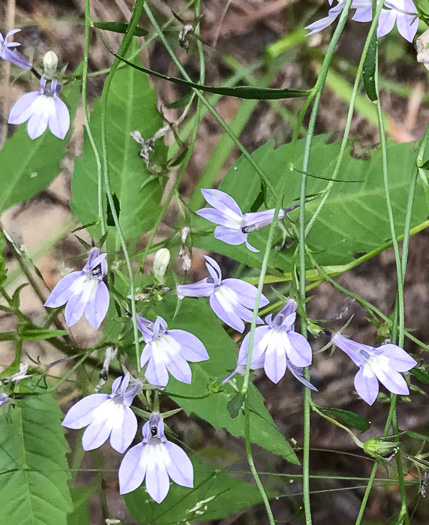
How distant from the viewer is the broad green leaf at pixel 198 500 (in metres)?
0.78

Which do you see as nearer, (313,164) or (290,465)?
(313,164)

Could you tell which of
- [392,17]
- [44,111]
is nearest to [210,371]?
[44,111]

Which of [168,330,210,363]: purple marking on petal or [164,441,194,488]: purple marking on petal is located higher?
[168,330,210,363]: purple marking on petal

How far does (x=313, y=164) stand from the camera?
0.67m

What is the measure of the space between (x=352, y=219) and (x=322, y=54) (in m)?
0.37

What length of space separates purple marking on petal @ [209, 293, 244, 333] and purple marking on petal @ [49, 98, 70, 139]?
0.86ft

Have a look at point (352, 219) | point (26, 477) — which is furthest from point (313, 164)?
point (26, 477)

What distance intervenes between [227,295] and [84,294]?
131 millimetres

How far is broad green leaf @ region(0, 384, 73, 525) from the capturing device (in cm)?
64

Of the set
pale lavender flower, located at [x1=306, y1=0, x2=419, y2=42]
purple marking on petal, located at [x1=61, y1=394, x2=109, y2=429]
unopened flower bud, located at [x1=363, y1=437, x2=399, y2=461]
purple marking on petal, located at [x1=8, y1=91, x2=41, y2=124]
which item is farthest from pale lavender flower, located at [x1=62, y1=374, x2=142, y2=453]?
pale lavender flower, located at [x1=306, y1=0, x2=419, y2=42]

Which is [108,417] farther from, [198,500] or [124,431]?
[198,500]

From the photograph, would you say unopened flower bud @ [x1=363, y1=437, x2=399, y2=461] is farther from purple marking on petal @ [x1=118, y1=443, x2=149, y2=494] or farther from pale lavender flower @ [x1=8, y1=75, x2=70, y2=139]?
pale lavender flower @ [x1=8, y1=75, x2=70, y2=139]

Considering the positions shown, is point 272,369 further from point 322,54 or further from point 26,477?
point 322,54

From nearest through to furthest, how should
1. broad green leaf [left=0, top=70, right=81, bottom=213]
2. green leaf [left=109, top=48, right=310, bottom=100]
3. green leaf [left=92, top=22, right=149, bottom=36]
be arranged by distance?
green leaf [left=109, top=48, right=310, bottom=100], green leaf [left=92, top=22, right=149, bottom=36], broad green leaf [left=0, top=70, right=81, bottom=213]
